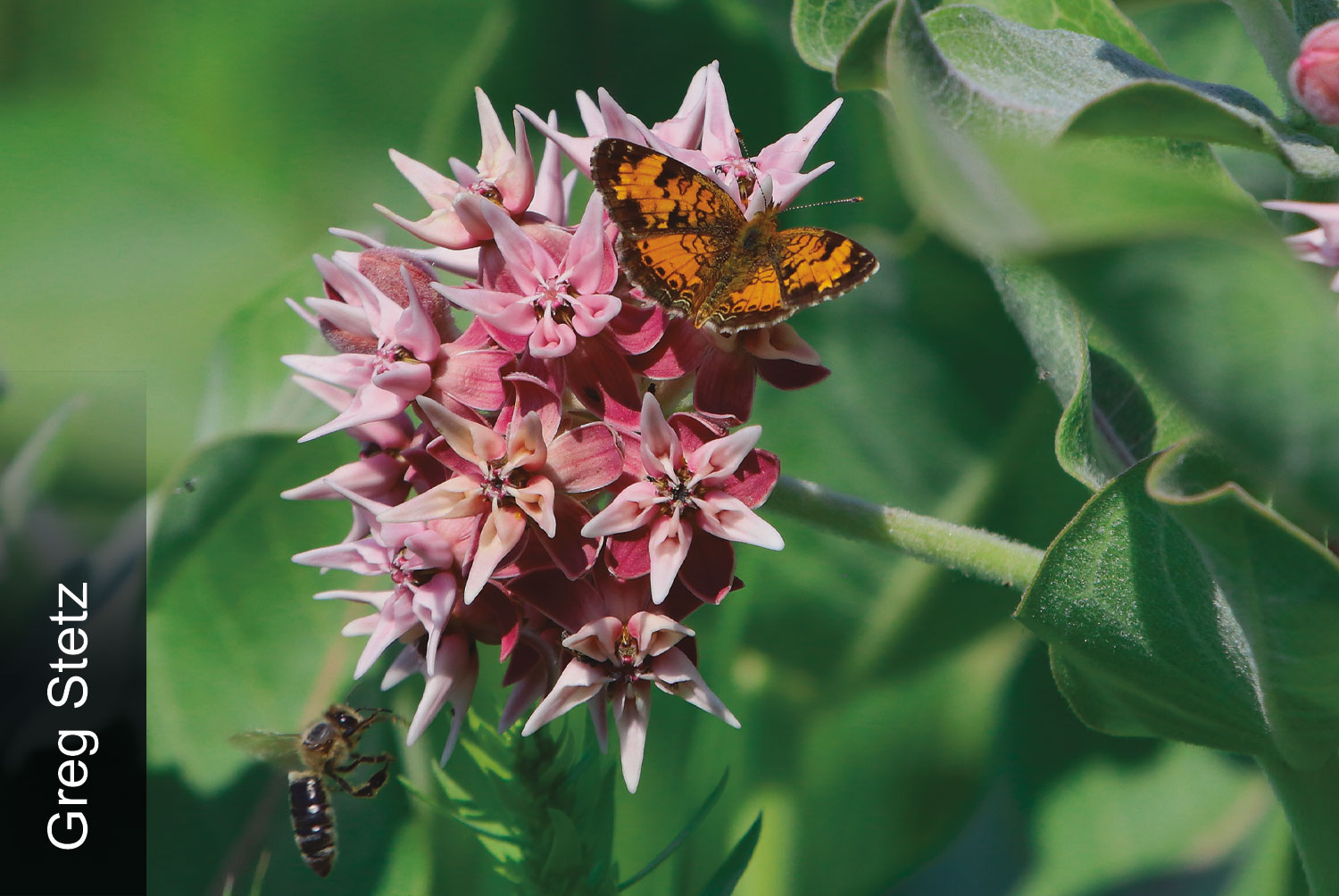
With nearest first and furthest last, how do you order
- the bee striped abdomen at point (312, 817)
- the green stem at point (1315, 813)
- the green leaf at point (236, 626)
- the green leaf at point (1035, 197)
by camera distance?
the green leaf at point (1035, 197) → the green stem at point (1315, 813) → the bee striped abdomen at point (312, 817) → the green leaf at point (236, 626)

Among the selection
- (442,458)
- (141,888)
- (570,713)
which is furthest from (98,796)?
(442,458)

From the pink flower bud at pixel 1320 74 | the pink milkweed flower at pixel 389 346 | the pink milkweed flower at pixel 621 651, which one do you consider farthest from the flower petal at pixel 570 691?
the pink flower bud at pixel 1320 74

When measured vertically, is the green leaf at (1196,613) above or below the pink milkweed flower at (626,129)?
below

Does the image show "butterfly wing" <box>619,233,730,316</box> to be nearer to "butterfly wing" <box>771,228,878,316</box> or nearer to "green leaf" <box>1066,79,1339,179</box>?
"butterfly wing" <box>771,228,878,316</box>

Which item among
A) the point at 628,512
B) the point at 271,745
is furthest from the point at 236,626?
the point at 628,512

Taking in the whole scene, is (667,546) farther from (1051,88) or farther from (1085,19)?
(1085,19)

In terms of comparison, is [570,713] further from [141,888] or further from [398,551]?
[141,888]

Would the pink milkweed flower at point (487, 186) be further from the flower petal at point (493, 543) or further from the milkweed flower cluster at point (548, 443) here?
the flower petal at point (493, 543)
